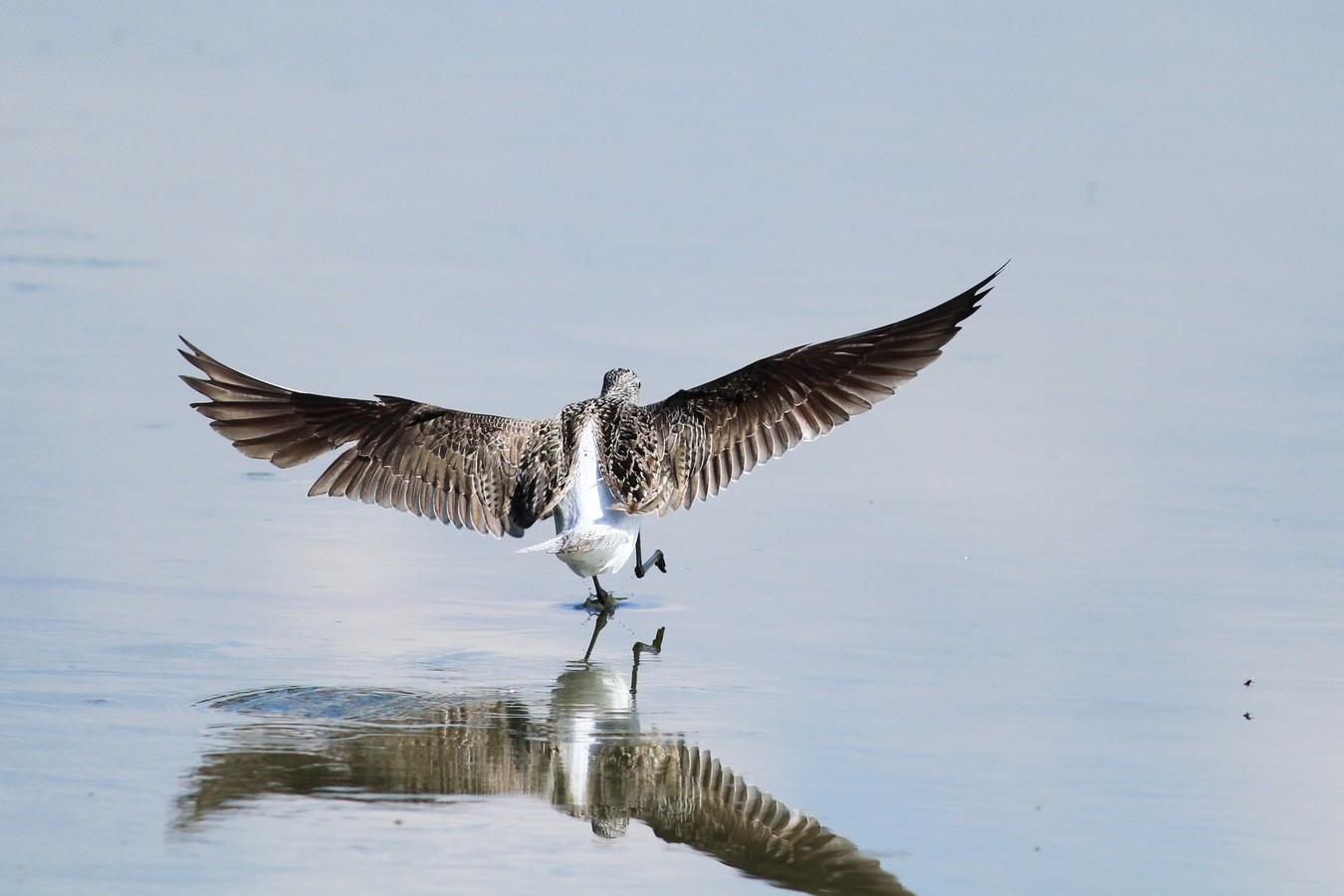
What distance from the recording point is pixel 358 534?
9078mm

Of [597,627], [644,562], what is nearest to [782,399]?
[644,562]

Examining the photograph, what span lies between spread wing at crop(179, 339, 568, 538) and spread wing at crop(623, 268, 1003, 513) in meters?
0.59

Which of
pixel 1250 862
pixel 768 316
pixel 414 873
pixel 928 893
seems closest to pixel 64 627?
pixel 414 873

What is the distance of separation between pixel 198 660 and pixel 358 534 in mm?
1979

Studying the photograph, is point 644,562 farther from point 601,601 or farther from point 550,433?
point 550,433

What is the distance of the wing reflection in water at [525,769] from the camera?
563cm

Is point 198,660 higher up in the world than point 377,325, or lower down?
lower down

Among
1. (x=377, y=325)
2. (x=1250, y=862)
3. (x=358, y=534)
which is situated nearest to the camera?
(x=1250, y=862)

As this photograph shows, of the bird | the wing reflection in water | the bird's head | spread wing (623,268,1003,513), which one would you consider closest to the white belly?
the bird

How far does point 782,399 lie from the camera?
9.01 m

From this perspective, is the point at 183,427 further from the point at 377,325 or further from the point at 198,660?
the point at 198,660

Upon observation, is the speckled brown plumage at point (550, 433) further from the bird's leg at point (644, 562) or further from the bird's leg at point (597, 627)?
the bird's leg at point (597, 627)

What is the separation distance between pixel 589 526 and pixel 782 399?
126 centimetres

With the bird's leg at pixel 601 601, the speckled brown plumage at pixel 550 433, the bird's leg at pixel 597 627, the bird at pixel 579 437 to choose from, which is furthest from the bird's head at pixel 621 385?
the bird's leg at pixel 597 627
